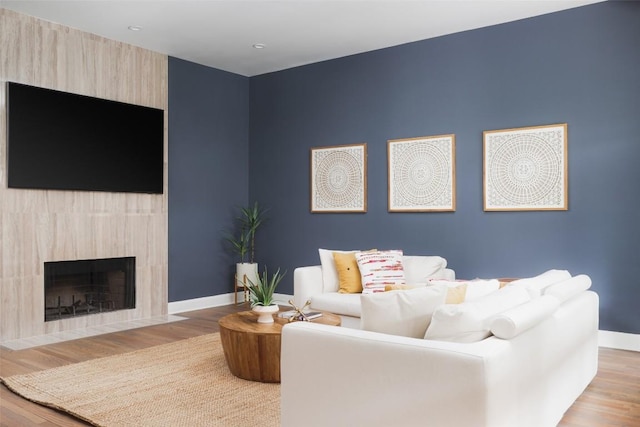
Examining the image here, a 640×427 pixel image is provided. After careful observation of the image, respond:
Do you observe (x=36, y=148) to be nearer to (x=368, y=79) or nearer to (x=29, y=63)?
(x=29, y=63)

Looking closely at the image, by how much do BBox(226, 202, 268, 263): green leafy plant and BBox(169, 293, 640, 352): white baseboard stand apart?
0.56 metres

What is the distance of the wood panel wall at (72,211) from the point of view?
186 inches

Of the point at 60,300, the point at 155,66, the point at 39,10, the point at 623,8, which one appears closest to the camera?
the point at 623,8

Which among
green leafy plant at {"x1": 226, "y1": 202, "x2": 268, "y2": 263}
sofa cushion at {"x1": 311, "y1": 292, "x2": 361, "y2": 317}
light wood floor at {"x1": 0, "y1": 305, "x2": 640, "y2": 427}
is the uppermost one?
green leafy plant at {"x1": 226, "y1": 202, "x2": 268, "y2": 263}

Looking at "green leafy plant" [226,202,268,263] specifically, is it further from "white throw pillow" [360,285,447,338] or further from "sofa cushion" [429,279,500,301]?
"white throw pillow" [360,285,447,338]

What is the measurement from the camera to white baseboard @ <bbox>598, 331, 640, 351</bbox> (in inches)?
173

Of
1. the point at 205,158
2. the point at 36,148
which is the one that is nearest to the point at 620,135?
the point at 205,158

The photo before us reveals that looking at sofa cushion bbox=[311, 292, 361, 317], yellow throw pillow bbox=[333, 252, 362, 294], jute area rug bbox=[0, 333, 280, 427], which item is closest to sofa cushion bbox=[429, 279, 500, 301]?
jute area rug bbox=[0, 333, 280, 427]

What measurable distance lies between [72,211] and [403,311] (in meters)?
3.95

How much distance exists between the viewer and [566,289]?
3.12 m

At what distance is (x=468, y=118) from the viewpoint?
5215 mm

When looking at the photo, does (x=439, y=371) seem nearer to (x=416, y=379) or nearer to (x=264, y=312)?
(x=416, y=379)

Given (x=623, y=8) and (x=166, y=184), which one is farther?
(x=166, y=184)

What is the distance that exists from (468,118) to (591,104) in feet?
3.54
